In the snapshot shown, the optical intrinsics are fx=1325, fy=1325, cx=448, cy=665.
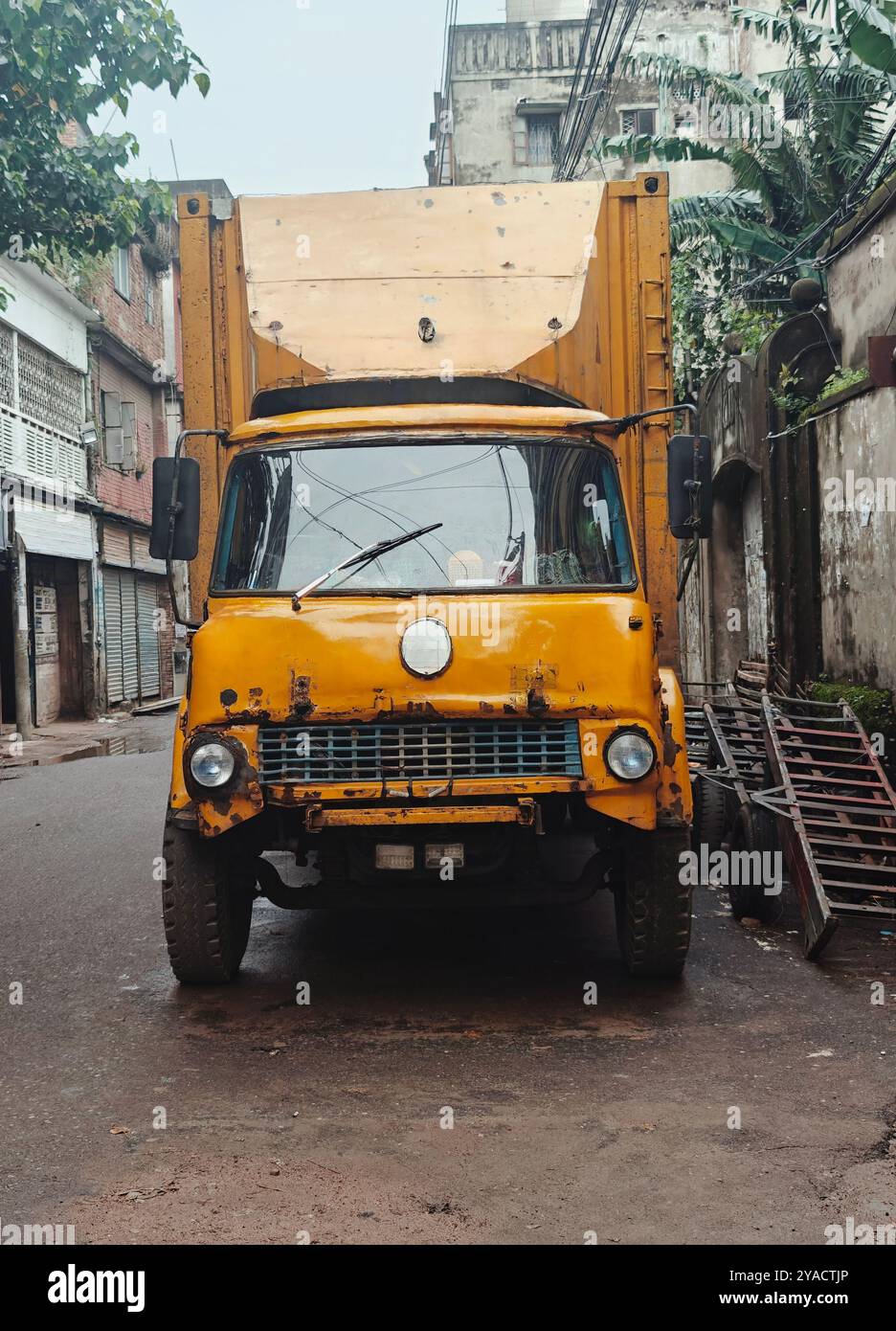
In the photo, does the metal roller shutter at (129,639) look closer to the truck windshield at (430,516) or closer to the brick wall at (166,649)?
the brick wall at (166,649)

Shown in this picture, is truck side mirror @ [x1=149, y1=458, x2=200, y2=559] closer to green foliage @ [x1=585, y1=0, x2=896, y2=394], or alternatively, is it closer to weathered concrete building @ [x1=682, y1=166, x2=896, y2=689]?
weathered concrete building @ [x1=682, y1=166, x2=896, y2=689]

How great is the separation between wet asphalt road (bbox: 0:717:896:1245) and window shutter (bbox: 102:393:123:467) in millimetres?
19975

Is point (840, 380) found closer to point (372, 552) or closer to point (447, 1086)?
point (372, 552)

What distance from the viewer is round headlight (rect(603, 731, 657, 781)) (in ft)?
17.5

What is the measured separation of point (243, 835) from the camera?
19.1 feet

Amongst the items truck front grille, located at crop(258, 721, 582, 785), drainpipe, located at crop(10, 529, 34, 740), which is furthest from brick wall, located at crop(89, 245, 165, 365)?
truck front grille, located at crop(258, 721, 582, 785)

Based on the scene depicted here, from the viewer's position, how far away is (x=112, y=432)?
86.2 ft

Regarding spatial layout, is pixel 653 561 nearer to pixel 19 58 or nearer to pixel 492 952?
pixel 492 952

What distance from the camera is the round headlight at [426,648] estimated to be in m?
5.34

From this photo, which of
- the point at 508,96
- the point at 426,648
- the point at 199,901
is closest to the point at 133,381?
the point at 508,96

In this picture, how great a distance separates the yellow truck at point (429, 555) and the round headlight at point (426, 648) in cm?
1

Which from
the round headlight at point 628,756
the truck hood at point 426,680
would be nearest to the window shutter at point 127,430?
the truck hood at point 426,680
